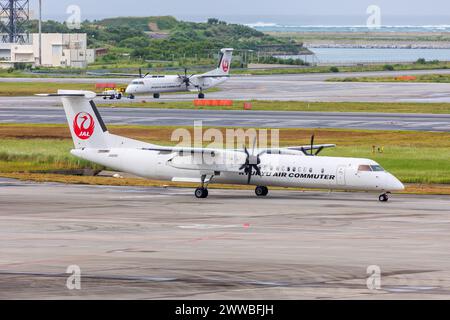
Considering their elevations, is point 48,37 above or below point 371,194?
above

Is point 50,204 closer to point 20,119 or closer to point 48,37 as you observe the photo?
point 20,119

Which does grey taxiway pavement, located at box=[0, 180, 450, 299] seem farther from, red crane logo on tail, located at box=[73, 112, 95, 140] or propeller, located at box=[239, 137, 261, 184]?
red crane logo on tail, located at box=[73, 112, 95, 140]

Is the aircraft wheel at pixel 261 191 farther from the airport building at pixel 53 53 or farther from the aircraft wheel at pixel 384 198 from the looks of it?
the airport building at pixel 53 53

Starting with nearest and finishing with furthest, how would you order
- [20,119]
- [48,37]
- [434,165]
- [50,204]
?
[50,204] → [434,165] → [20,119] → [48,37]

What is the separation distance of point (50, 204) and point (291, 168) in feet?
39.6

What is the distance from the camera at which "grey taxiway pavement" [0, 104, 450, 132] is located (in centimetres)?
9231

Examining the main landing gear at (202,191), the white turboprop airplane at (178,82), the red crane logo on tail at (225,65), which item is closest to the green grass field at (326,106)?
the white turboprop airplane at (178,82)

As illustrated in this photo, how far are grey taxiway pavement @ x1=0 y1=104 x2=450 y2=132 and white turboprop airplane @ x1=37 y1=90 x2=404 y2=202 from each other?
34.1 metres

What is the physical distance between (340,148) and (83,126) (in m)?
24.0

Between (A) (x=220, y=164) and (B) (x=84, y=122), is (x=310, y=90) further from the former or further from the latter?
(A) (x=220, y=164)

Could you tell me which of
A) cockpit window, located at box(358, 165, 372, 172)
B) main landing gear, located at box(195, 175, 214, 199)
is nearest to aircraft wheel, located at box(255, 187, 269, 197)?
main landing gear, located at box(195, 175, 214, 199)

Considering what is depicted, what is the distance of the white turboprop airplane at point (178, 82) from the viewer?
12312cm
